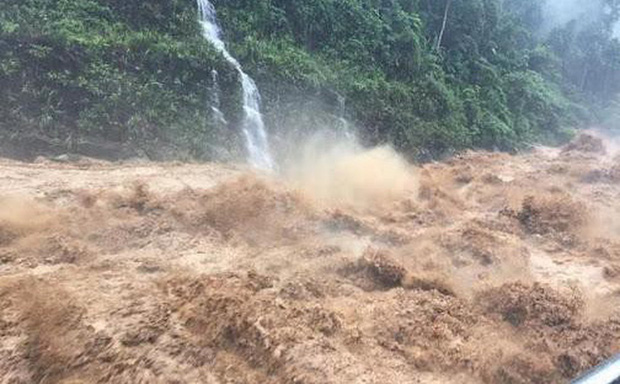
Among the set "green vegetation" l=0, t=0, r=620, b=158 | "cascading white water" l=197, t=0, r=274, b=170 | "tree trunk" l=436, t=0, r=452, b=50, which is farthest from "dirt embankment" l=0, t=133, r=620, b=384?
"tree trunk" l=436, t=0, r=452, b=50

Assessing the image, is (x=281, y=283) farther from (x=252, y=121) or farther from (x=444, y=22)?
(x=444, y=22)

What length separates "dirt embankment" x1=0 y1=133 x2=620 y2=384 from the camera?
18.0ft

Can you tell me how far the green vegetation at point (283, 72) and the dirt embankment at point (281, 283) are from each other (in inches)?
94.0

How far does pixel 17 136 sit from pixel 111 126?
83.1 inches

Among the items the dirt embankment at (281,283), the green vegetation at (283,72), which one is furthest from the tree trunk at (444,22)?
the dirt embankment at (281,283)

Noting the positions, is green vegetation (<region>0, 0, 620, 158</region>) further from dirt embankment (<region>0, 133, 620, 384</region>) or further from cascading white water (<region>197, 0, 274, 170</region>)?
dirt embankment (<region>0, 133, 620, 384</region>)

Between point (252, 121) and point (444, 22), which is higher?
point (444, 22)

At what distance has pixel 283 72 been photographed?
1733cm

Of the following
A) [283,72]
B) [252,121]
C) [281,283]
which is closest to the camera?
[281,283]

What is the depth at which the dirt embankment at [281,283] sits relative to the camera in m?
5.48

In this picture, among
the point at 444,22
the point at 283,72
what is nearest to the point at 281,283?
the point at 283,72

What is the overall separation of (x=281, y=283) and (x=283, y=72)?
1129 centimetres

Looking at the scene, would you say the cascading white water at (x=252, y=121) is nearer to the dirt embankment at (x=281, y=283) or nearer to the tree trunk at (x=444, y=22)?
the dirt embankment at (x=281, y=283)

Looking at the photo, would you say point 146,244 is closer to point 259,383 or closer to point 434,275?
point 259,383
